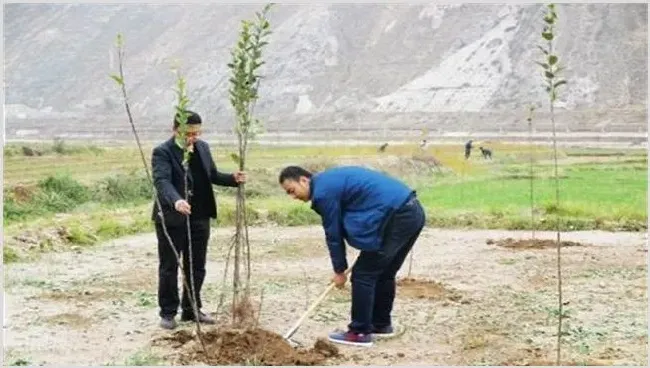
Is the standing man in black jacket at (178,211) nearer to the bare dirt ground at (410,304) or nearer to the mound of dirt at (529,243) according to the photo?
the bare dirt ground at (410,304)

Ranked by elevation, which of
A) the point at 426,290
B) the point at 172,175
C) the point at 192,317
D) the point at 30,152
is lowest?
the point at 426,290

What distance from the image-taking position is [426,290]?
8.91 m

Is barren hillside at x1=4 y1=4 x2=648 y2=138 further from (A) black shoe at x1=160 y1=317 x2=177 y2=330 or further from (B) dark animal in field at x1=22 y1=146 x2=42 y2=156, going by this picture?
(A) black shoe at x1=160 y1=317 x2=177 y2=330

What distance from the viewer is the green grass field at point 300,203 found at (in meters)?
15.1

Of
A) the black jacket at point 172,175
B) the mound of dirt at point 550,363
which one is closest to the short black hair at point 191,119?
the black jacket at point 172,175

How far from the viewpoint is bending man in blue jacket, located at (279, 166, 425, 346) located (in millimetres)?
6254

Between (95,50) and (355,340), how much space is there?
9137 cm

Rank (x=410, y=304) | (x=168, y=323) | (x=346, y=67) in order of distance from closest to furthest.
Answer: (x=168, y=323)
(x=410, y=304)
(x=346, y=67)

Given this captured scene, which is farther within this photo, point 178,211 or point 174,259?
point 174,259

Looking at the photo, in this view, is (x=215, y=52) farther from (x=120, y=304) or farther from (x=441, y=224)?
(x=120, y=304)

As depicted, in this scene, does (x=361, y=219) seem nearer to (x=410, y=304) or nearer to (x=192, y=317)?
(x=192, y=317)

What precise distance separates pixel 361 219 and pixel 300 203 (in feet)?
38.3

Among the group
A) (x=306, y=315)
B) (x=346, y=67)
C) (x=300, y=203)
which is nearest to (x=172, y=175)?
(x=306, y=315)

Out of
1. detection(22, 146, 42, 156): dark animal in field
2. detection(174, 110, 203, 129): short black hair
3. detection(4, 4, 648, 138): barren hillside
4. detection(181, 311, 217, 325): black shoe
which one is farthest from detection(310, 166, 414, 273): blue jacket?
detection(4, 4, 648, 138): barren hillside
